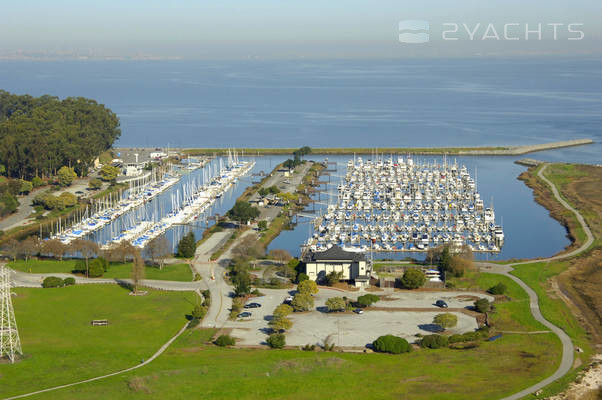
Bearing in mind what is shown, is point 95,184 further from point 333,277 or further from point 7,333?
point 7,333

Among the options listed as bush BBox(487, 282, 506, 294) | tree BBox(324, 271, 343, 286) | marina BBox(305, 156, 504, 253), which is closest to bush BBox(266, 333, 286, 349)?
tree BBox(324, 271, 343, 286)

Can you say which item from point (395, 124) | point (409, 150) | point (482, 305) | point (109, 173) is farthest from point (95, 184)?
point (395, 124)

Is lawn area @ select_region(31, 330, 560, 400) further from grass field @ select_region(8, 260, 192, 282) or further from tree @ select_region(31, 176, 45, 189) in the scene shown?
tree @ select_region(31, 176, 45, 189)

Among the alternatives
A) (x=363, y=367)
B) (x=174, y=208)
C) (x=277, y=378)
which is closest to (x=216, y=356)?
(x=277, y=378)

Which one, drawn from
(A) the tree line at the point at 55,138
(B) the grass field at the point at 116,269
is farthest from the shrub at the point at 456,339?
(A) the tree line at the point at 55,138

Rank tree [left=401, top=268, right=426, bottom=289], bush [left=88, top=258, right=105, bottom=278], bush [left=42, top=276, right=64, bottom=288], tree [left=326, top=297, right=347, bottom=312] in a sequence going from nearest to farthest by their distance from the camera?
1. tree [left=326, top=297, right=347, bottom=312]
2. tree [left=401, top=268, right=426, bottom=289]
3. bush [left=42, top=276, right=64, bottom=288]
4. bush [left=88, top=258, right=105, bottom=278]

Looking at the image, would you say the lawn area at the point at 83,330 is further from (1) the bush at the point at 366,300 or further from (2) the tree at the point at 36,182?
(2) the tree at the point at 36,182
